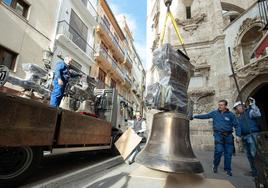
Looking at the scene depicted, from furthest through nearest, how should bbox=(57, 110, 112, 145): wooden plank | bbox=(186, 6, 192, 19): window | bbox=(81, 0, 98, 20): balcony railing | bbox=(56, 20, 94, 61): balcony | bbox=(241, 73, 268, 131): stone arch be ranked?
1. bbox=(81, 0, 98, 20): balcony railing
2. bbox=(186, 6, 192, 19): window
3. bbox=(56, 20, 94, 61): balcony
4. bbox=(241, 73, 268, 131): stone arch
5. bbox=(57, 110, 112, 145): wooden plank

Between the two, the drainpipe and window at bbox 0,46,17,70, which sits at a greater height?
the drainpipe

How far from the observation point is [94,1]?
53.0 feet

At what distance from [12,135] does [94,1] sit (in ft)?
56.7

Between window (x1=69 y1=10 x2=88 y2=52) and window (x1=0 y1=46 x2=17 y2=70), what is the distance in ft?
15.5

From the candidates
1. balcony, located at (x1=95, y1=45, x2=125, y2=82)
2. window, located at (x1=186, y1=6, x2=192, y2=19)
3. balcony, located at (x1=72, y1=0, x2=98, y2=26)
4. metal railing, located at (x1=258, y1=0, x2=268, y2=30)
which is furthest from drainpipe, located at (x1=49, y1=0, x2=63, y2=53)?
metal railing, located at (x1=258, y1=0, x2=268, y2=30)

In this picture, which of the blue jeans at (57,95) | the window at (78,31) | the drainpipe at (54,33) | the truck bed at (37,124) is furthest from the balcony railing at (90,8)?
the truck bed at (37,124)

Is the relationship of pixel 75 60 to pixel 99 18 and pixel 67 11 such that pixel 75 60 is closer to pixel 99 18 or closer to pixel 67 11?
pixel 67 11

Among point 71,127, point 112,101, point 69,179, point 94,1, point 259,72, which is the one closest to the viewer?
point 69,179

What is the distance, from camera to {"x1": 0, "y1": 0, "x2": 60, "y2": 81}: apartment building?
784cm

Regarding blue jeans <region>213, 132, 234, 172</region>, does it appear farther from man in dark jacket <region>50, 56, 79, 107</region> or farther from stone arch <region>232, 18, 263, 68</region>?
stone arch <region>232, 18, 263, 68</region>

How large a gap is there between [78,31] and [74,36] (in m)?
1.03

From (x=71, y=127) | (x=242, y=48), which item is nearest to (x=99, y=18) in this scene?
(x=242, y=48)

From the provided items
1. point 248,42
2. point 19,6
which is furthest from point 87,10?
point 248,42

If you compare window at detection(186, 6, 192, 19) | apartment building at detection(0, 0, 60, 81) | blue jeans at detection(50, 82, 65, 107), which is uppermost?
window at detection(186, 6, 192, 19)
